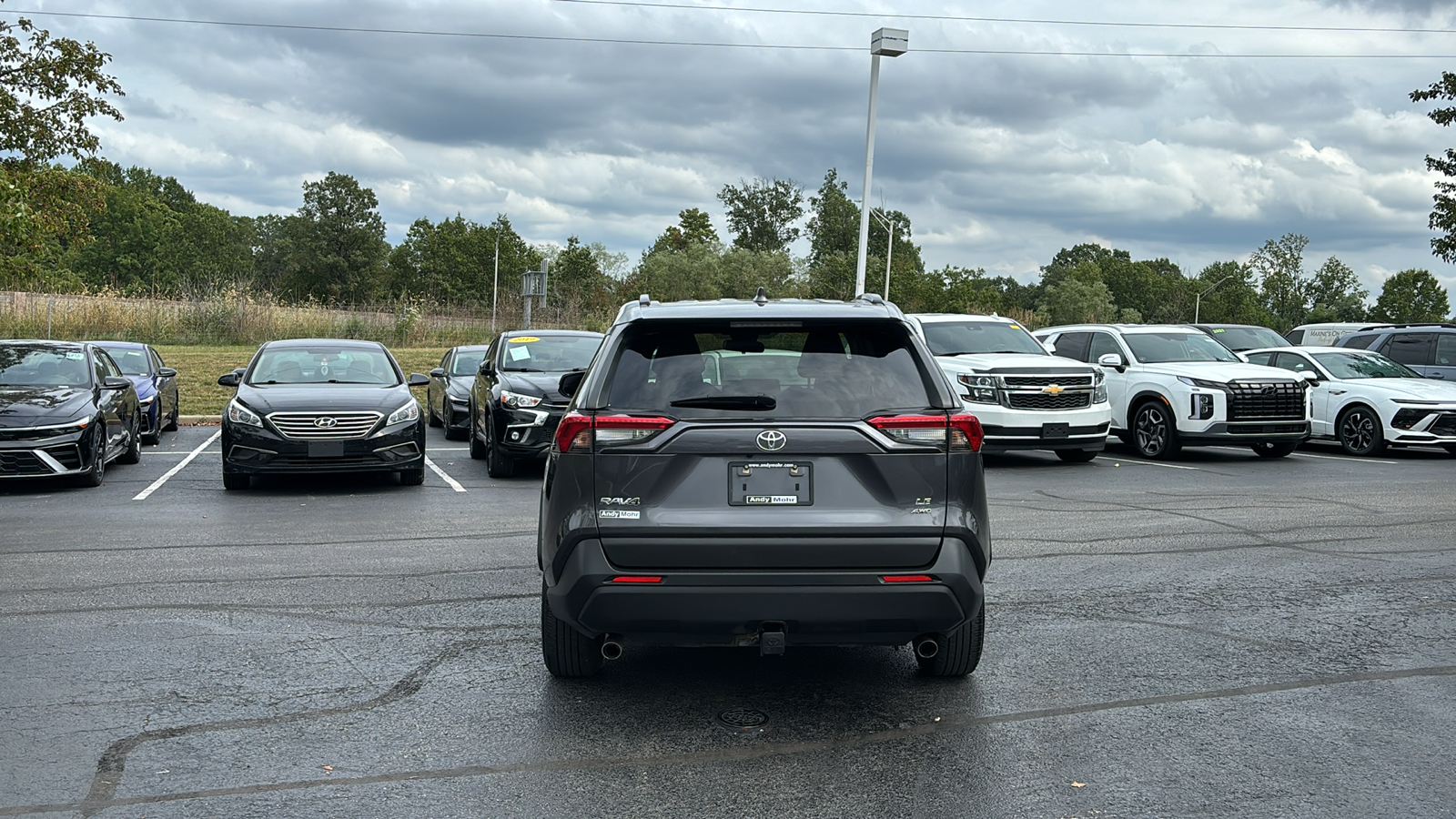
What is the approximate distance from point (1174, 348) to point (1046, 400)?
135 inches

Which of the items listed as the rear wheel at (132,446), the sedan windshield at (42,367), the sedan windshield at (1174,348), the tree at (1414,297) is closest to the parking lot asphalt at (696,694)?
the sedan windshield at (42,367)

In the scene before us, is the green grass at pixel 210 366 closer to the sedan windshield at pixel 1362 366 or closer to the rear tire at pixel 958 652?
the sedan windshield at pixel 1362 366

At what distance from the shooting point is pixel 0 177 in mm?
15992

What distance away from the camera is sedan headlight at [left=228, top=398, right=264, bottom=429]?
12.2m

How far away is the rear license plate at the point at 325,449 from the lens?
479 inches

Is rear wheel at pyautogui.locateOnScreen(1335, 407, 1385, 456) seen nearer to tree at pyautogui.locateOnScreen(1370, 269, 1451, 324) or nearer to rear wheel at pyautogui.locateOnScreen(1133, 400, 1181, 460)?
rear wheel at pyautogui.locateOnScreen(1133, 400, 1181, 460)

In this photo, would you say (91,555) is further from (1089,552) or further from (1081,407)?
(1081,407)

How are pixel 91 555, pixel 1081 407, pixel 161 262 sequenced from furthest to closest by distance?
1. pixel 161 262
2. pixel 1081 407
3. pixel 91 555

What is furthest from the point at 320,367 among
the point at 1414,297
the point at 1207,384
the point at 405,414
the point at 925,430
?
the point at 1414,297

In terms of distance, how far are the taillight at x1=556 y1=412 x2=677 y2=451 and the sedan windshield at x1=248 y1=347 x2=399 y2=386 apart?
9.48 m

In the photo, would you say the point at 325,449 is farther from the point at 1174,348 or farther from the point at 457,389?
the point at 1174,348

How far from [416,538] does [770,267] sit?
80.8 meters

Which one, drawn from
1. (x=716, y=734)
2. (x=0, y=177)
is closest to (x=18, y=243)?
(x=0, y=177)

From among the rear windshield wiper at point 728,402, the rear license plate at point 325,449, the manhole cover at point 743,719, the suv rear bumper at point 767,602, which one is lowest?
the manhole cover at point 743,719
